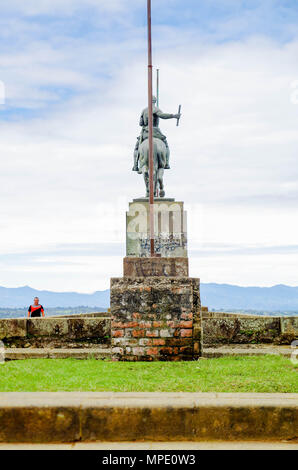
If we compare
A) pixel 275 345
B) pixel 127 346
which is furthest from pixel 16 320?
pixel 275 345

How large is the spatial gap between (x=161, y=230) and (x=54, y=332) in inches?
336

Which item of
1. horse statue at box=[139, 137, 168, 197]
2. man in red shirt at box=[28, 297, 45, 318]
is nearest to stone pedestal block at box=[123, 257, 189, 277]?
man in red shirt at box=[28, 297, 45, 318]

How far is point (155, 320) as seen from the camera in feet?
23.5

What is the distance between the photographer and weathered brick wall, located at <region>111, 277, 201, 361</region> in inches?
281

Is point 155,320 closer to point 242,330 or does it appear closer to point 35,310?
point 242,330

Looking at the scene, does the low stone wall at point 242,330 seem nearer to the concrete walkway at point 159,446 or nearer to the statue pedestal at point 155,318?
the statue pedestal at point 155,318

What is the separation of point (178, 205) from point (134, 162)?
2.43 m

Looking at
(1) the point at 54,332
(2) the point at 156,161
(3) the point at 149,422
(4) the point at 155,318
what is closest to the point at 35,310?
(1) the point at 54,332

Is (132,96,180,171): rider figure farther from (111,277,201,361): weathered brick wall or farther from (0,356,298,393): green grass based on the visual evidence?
(0,356,298,393): green grass

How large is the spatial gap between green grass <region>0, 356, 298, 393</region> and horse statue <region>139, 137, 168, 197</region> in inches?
429

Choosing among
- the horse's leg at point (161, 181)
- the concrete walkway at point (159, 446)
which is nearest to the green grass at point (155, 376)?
the concrete walkway at point (159, 446)
